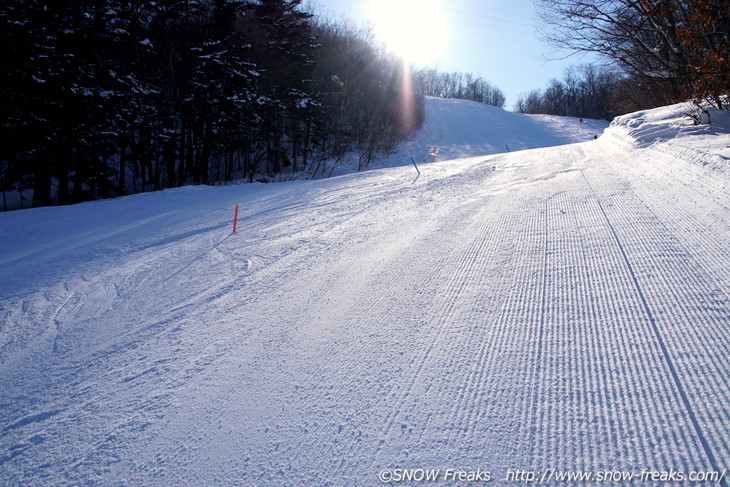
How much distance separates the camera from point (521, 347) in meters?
2.87

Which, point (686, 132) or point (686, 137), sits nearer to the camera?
point (686, 137)

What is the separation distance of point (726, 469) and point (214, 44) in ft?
80.7

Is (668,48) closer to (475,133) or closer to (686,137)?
(686,137)

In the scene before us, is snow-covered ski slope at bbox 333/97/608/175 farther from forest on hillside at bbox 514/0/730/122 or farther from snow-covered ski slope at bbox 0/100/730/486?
snow-covered ski slope at bbox 0/100/730/486

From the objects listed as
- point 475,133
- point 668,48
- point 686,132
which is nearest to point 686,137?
point 686,132

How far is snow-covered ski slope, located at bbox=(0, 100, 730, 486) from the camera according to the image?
2127 millimetres

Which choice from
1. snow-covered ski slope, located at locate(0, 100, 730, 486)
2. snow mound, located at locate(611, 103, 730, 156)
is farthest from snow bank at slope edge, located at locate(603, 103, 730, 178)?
snow-covered ski slope, located at locate(0, 100, 730, 486)

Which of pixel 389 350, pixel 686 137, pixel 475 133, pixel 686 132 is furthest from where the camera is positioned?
pixel 475 133

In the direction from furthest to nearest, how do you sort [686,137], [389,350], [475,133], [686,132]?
[475,133], [686,132], [686,137], [389,350]

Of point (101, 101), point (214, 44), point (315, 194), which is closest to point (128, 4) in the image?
point (214, 44)

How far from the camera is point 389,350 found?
3.02m

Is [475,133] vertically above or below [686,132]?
above

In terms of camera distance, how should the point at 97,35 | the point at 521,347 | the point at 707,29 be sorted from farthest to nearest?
the point at 97,35
the point at 707,29
the point at 521,347

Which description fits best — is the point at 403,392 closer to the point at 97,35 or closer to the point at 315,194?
the point at 315,194
